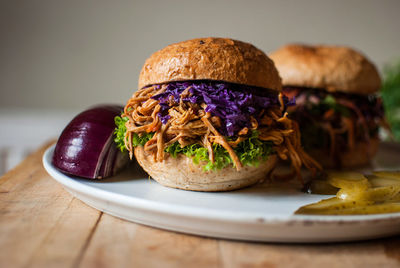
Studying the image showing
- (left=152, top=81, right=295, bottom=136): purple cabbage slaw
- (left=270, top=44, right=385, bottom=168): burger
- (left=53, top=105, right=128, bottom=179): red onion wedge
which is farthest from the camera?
(left=270, top=44, right=385, bottom=168): burger

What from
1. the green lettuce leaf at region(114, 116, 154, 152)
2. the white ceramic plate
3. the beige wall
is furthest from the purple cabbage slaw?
the beige wall

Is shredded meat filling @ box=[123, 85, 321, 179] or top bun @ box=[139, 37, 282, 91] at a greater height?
top bun @ box=[139, 37, 282, 91]

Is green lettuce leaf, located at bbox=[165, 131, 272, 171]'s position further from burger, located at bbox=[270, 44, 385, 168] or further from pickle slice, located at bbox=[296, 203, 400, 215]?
burger, located at bbox=[270, 44, 385, 168]

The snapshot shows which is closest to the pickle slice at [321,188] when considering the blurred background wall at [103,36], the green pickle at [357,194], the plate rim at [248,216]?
the green pickle at [357,194]

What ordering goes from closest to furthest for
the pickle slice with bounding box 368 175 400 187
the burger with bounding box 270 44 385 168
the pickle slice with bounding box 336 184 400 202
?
1. the pickle slice with bounding box 336 184 400 202
2. the pickle slice with bounding box 368 175 400 187
3. the burger with bounding box 270 44 385 168

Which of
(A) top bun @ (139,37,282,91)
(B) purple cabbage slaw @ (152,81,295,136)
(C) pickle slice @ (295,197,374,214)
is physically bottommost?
(C) pickle slice @ (295,197,374,214)

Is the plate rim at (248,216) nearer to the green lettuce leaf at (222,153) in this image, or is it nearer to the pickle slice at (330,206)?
the pickle slice at (330,206)

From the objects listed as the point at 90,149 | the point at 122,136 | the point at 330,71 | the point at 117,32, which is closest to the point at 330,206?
the point at 122,136

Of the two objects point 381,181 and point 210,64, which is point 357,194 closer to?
point 381,181
